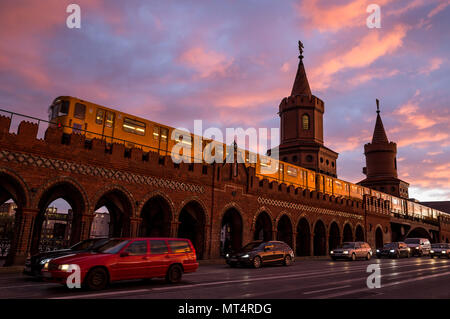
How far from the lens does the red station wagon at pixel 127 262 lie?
9461 mm

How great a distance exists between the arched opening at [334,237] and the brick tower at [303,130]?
16368 mm

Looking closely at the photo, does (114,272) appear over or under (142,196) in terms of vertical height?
under

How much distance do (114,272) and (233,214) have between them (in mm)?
19454

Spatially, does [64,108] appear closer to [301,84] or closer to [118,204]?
[118,204]

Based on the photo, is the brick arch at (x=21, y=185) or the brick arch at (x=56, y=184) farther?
the brick arch at (x=56, y=184)

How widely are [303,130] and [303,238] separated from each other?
25.5 meters

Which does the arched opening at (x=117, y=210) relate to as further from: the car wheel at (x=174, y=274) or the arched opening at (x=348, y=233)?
the arched opening at (x=348, y=233)

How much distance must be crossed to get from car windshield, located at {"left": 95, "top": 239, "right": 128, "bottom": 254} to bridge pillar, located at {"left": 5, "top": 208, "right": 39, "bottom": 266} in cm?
800

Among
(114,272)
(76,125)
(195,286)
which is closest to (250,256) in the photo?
(195,286)

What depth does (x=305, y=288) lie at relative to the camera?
10.6 m

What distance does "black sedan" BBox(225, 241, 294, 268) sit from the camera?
19.4m

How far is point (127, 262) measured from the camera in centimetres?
1047

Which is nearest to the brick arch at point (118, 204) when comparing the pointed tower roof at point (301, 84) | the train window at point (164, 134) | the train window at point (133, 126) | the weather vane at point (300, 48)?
the train window at point (133, 126)
